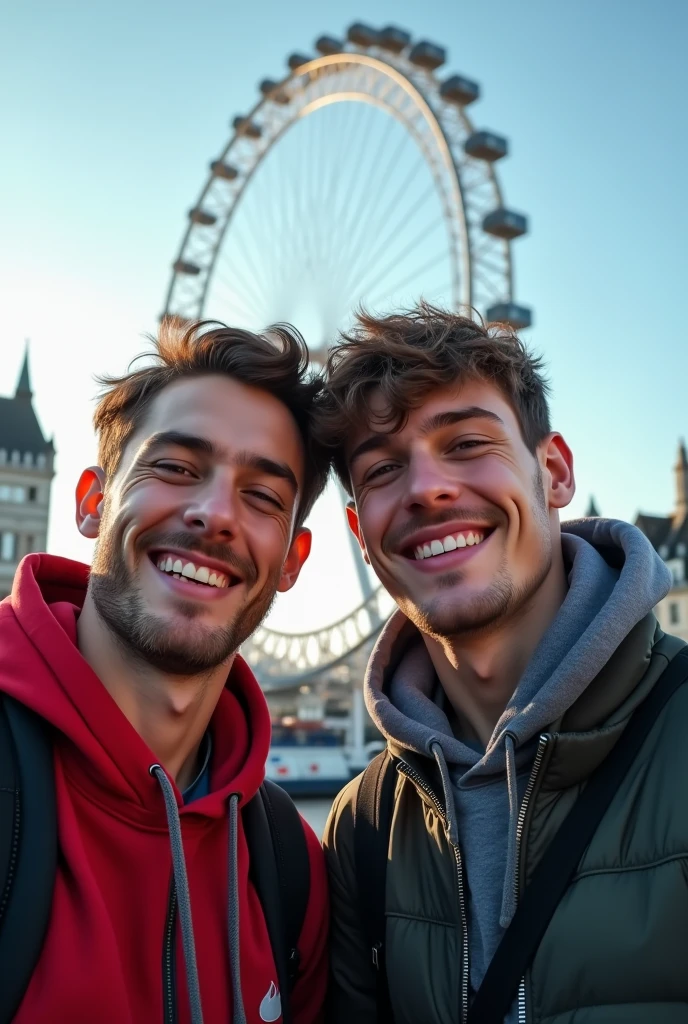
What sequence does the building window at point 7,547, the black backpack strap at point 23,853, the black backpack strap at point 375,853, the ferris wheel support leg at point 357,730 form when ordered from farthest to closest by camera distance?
the building window at point 7,547 → the ferris wheel support leg at point 357,730 → the black backpack strap at point 375,853 → the black backpack strap at point 23,853

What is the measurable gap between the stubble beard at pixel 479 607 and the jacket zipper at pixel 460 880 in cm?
39

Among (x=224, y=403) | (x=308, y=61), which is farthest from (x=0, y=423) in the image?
(x=224, y=403)

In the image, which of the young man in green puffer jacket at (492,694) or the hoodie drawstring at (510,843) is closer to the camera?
the young man in green puffer jacket at (492,694)

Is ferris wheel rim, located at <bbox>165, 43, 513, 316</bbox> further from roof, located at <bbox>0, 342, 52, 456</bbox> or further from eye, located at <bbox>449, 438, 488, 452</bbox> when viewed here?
roof, located at <bbox>0, 342, 52, 456</bbox>

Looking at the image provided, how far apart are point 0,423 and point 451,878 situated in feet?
202

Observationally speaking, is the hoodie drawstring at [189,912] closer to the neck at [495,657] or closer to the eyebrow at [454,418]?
the neck at [495,657]

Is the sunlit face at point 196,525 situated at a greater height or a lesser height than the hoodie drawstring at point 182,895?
greater

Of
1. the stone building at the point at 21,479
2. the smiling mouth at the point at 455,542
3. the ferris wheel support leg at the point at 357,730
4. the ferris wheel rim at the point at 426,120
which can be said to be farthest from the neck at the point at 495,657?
the stone building at the point at 21,479

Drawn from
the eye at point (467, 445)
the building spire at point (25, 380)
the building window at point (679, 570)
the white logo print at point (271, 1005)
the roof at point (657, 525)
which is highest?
the building spire at point (25, 380)

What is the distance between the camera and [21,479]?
59656mm

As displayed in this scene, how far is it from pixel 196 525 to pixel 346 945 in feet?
4.29

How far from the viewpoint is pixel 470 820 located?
8.71 ft

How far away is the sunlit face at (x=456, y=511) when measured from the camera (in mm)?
2803

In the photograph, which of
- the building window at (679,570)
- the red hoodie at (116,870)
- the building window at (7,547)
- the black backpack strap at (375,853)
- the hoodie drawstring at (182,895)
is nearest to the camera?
the red hoodie at (116,870)
